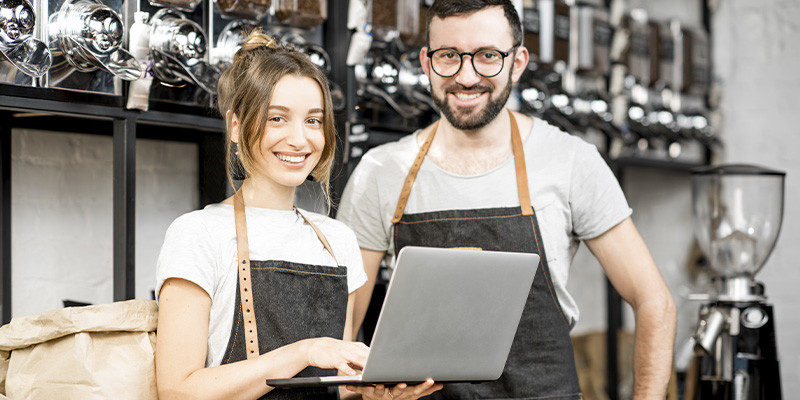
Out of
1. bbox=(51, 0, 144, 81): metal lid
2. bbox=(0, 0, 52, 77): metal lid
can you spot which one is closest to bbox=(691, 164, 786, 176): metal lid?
bbox=(51, 0, 144, 81): metal lid

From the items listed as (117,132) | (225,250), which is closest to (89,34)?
(117,132)

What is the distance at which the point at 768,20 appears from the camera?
3598mm

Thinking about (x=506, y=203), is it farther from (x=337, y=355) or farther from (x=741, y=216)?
(x=741, y=216)

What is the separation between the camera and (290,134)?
1.51 metres

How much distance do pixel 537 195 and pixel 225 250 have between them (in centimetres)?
75

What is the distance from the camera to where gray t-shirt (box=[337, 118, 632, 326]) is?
1933 millimetres

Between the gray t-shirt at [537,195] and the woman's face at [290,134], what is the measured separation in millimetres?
455

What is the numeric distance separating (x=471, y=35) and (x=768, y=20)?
2.25 m

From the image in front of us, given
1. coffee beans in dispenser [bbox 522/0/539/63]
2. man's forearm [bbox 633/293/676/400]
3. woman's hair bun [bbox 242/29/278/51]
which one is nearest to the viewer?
woman's hair bun [bbox 242/29/278/51]

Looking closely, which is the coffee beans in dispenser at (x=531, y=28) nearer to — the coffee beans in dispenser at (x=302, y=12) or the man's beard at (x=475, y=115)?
the coffee beans in dispenser at (x=302, y=12)

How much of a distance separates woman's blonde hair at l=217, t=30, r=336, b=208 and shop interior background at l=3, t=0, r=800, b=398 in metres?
0.70

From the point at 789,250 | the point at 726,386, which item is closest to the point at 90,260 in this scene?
the point at 726,386

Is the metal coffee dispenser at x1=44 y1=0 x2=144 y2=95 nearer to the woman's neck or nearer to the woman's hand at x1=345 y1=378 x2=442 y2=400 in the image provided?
the woman's neck

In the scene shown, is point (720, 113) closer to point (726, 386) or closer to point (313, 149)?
point (726, 386)
